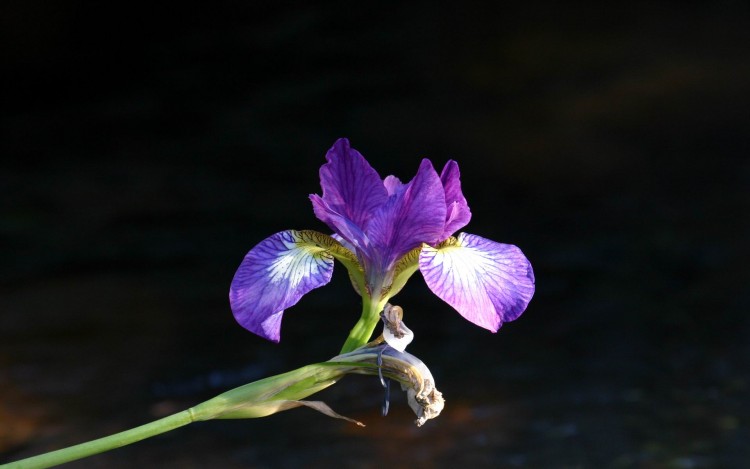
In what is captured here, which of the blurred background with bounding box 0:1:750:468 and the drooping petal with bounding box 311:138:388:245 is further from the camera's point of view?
the blurred background with bounding box 0:1:750:468

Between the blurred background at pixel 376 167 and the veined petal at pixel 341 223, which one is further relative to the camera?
the blurred background at pixel 376 167

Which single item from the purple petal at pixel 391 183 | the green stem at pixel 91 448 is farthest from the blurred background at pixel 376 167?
the green stem at pixel 91 448

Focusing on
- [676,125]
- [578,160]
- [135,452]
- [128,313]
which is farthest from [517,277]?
[676,125]

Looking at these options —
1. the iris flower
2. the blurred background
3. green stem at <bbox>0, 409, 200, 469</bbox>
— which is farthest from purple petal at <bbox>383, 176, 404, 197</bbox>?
the blurred background

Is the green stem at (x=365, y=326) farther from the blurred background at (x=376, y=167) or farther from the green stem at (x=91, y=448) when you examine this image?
the blurred background at (x=376, y=167)

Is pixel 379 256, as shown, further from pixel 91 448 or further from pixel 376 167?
pixel 376 167

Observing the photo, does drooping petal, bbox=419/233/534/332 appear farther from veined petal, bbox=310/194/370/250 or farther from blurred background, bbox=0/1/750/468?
blurred background, bbox=0/1/750/468
